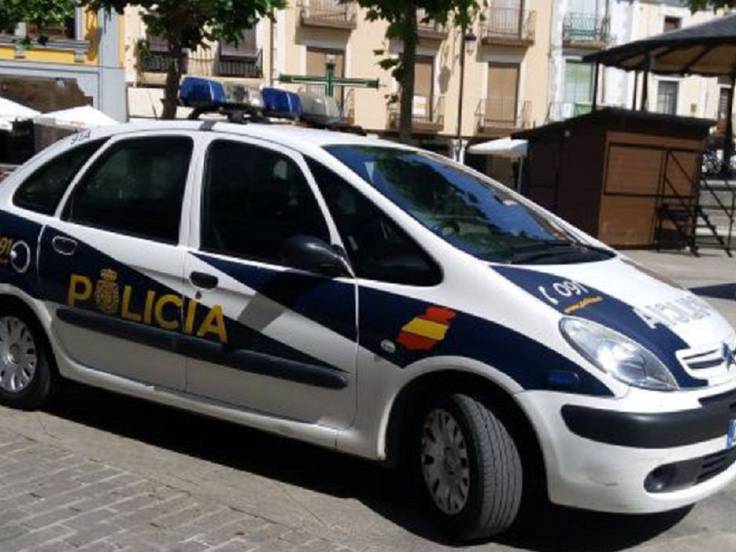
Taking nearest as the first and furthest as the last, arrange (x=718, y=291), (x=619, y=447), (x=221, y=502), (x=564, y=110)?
(x=619, y=447), (x=221, y=502), (x=718, y=291), (x=564, y=110)

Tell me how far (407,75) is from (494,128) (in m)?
30.0

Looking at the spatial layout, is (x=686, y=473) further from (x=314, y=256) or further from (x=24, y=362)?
(x=24, y=362)

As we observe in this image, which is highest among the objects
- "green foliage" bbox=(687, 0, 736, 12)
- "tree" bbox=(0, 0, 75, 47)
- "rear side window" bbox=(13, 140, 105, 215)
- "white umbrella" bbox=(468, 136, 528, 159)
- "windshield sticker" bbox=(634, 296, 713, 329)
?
"green foliage" bbox=(687, 0, 736, 12)

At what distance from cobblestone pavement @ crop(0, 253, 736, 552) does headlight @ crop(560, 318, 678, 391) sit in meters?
0.79

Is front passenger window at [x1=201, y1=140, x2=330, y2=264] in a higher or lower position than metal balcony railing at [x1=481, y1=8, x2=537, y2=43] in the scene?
lower

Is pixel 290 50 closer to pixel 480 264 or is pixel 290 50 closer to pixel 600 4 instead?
pixel 600 4

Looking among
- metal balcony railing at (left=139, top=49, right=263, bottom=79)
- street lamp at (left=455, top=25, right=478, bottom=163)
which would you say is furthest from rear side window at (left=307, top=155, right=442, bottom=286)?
street lamp at (left=455, top=25, right=478, bottom=163)

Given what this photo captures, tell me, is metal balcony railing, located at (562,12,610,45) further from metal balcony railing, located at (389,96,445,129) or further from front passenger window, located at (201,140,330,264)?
front passenger window, located at (201,140,330,264)

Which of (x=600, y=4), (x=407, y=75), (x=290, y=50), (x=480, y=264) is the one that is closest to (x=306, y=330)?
(x=480, y=264)

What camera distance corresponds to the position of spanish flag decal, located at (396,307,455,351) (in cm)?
380

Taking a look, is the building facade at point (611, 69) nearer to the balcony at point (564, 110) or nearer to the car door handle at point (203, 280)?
the balcony at point (564, 110)

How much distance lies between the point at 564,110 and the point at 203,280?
36.3 m

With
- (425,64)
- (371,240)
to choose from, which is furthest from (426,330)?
(425,64)

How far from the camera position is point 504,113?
125 ft
